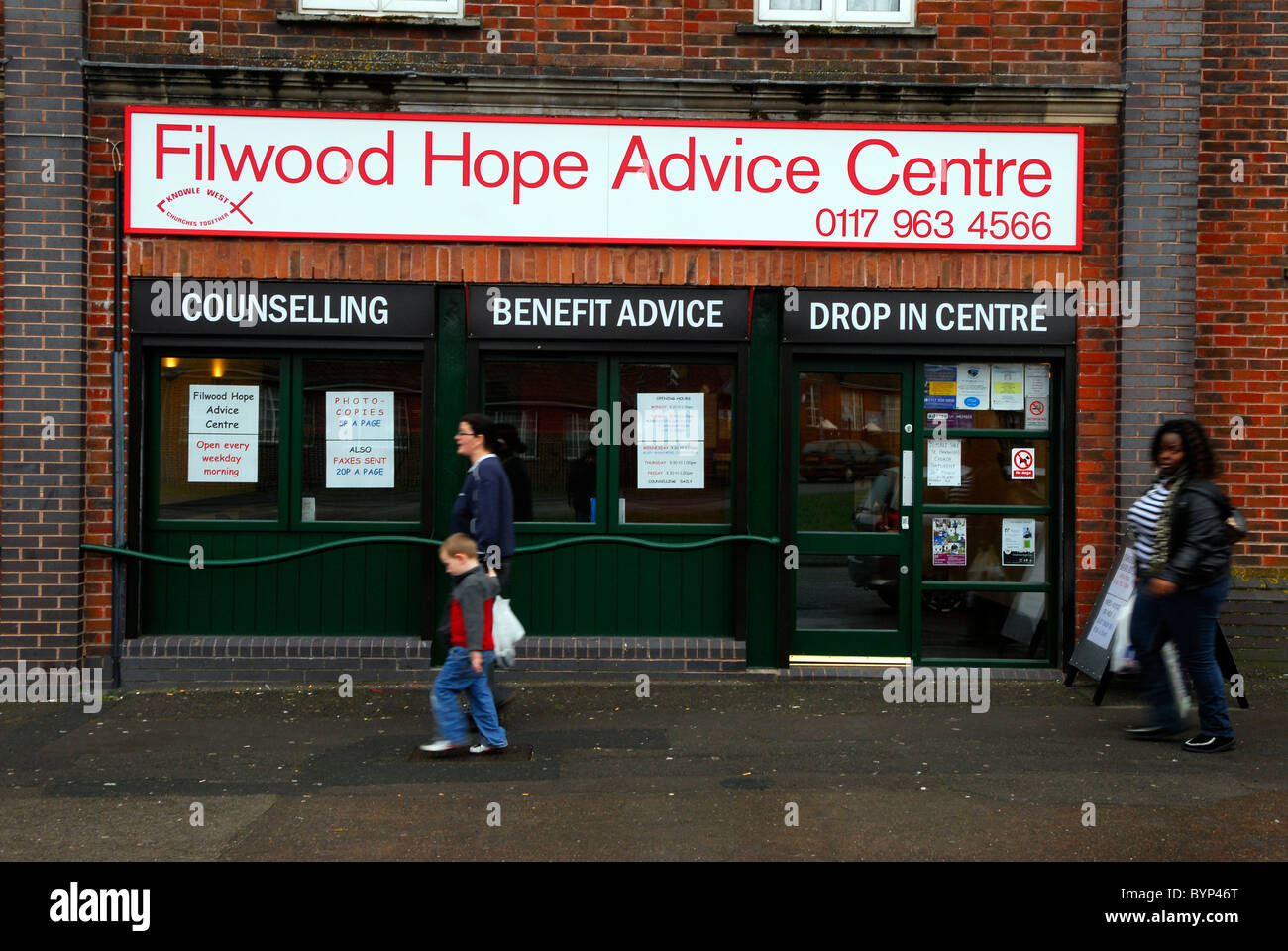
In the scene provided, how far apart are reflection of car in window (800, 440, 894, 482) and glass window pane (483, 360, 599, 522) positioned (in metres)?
1.51

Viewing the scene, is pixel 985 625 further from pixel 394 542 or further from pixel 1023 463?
pixel 394 542

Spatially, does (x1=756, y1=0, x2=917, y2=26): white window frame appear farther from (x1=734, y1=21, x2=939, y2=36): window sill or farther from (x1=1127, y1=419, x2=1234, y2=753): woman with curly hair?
(x1=1127, y1=419, x2=1234, y2=753): woman with curly hair

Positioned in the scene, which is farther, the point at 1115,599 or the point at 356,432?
the point at 356,432

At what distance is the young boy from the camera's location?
639 centimetres

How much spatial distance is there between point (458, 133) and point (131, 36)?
2.31 meters

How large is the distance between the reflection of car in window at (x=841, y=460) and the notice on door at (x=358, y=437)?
9.57ft

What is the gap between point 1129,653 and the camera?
301 inches

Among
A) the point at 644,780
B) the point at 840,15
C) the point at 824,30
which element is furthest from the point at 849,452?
the point at 644,780

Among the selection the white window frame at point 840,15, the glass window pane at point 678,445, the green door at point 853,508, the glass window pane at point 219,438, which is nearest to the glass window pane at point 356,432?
the glass window pane at point 219,438

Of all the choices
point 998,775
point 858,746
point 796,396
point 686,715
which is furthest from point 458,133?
point 998,775

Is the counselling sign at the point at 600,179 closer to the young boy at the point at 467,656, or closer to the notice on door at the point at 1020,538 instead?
the notice on door at the point at 1020,538

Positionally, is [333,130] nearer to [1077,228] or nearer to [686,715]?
[686,715]

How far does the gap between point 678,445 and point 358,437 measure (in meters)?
2.24

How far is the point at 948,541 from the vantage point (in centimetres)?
877
